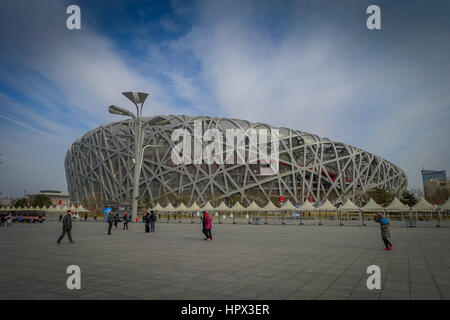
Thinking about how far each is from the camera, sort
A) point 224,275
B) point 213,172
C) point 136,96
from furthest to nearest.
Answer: point 213,172 < point 136,96 < point 224,275

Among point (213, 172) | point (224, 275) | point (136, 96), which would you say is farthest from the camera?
point (213, 172)

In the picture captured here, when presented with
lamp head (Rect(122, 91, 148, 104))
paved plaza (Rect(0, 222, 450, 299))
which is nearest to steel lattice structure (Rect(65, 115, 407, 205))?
lamp head (Rect(122, 91, 148, 104))

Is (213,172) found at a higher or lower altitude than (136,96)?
lower

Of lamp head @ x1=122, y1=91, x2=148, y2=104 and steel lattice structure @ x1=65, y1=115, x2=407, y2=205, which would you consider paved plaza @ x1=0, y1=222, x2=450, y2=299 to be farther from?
steel lattice structure @ x1=65, y1=115, x2=407, y2=205

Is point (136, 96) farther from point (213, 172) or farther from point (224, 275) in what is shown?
point (213, 172)

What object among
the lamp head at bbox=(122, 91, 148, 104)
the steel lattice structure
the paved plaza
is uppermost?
the lamp head at bbox=(122, 91, 148, 104)

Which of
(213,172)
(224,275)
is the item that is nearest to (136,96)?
(224,275)

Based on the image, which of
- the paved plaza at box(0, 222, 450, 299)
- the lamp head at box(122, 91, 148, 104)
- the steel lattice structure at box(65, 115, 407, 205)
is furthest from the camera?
the steel lattice structure at box(65, 115, 407, 205)

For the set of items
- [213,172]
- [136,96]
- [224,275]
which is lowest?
[224,275]

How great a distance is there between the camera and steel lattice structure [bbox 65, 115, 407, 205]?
6334 centimetres

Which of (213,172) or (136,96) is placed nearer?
(136,96)

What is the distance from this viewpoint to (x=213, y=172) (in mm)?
63969
